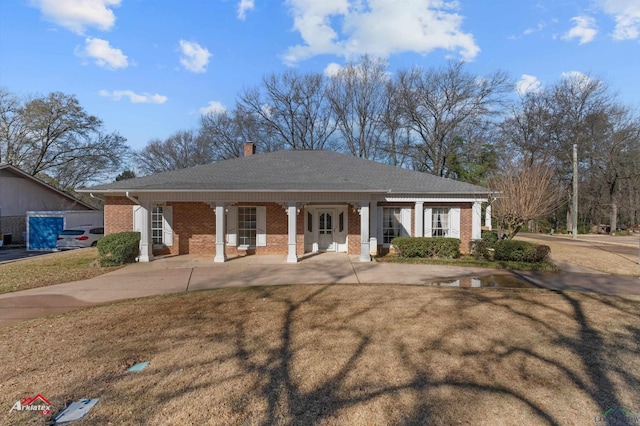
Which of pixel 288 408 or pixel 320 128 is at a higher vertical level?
pixel 320 128

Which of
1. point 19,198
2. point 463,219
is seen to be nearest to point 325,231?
point 463,219

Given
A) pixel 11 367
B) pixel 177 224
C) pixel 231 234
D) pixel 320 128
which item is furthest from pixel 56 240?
pixel 320 128

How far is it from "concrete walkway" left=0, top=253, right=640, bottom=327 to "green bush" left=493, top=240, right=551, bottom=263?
1007 millimetres

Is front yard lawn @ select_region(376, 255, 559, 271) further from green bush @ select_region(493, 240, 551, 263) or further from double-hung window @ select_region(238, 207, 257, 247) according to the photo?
double-hung window @ select_region(238, 207, 257, 247)

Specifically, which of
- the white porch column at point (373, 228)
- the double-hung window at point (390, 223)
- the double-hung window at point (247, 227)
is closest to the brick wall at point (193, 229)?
the double-hung window at point (247, 227)

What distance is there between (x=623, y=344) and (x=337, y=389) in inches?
170

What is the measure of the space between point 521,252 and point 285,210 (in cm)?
886

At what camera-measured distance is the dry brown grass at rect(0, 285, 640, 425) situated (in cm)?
300

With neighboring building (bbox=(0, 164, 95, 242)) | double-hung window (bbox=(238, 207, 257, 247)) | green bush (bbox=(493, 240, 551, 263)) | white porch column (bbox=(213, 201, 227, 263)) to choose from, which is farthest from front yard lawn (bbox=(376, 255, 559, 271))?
neighboring building (bbox=(0, 164, 95, 242))

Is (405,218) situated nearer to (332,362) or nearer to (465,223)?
(465,223)

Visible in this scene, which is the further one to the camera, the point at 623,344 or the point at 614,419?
the point at 623,344

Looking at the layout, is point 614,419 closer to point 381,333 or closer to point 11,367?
point 381,333

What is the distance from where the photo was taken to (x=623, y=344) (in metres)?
4.54

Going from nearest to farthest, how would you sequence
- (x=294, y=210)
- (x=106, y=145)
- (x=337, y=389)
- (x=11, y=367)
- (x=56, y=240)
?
1. (x=337, y=389)
2. (x=11, y=367)
3. (x=294, y=210)
4. (x=56, y=240)
5. (x=106, y=145)
